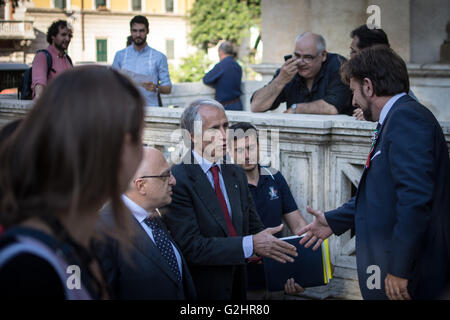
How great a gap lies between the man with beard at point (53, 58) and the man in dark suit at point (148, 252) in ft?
12.8

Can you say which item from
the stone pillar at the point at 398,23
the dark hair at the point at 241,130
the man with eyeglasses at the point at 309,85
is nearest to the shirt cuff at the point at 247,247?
the dark hair at the point at 241,130

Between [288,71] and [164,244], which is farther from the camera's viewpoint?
[288,71]

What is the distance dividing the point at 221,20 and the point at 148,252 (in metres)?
44.7

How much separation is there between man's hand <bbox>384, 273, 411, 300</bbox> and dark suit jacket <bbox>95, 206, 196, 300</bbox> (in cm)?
97

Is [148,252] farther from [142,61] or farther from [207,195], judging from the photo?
[142,61]

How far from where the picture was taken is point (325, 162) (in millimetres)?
4578

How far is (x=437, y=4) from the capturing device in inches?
337

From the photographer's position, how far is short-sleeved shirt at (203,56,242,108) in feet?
32.5

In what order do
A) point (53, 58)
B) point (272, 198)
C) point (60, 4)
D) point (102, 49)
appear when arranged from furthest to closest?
point (102, 49)
point (60, 4)
point (53, 58)
point (272, 198)

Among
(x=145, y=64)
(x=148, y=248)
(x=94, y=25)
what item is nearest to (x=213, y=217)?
(x=148, y=248)

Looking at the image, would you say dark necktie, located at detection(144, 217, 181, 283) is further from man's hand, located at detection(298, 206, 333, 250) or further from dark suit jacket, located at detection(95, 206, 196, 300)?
man's hand, located at detection(298, 206, 333, 250)

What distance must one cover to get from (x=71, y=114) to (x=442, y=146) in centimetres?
216

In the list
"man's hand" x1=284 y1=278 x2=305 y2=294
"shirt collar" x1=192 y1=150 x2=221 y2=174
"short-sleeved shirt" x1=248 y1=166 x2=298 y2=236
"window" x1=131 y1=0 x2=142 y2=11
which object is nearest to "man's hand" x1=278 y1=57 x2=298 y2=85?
"short-sleeved shirt" x1=248 y1=166 x2=298 y2=236

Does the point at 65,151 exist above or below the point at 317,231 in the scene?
above
